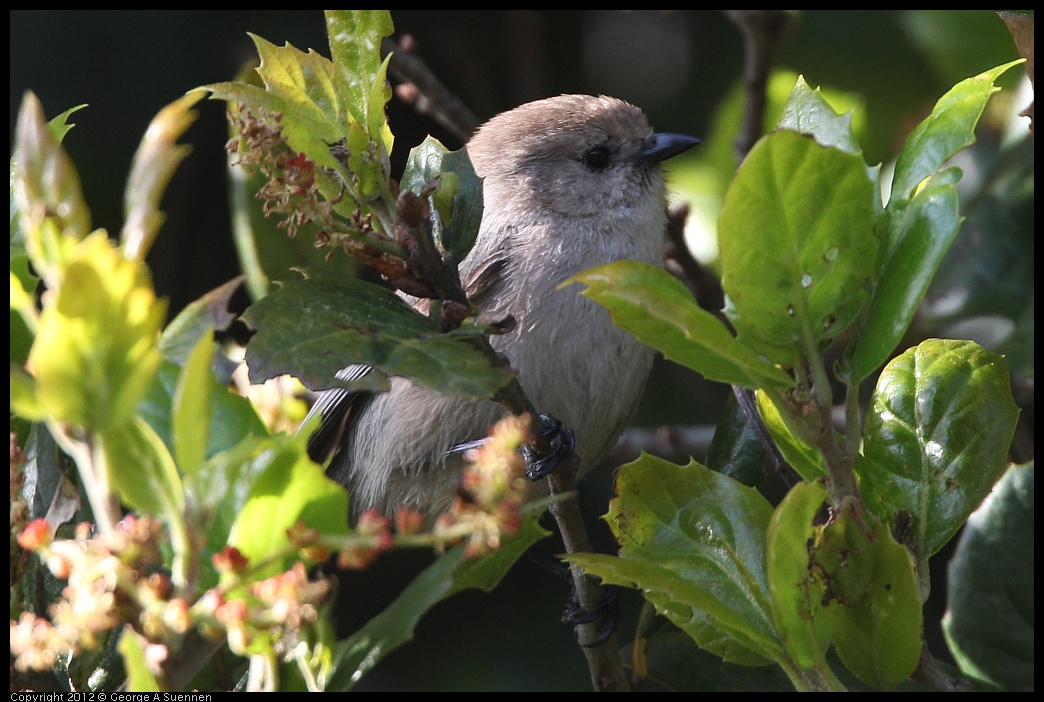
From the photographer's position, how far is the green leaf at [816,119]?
141 centimetres

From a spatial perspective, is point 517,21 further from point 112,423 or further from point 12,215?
point 112,423

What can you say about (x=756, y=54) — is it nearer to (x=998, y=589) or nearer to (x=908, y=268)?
(x=998, y=589)

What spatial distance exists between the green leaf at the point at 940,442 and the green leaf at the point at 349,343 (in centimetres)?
65

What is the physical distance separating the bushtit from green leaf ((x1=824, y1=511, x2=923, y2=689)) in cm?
106

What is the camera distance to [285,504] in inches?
41.6

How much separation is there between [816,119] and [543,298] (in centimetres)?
105

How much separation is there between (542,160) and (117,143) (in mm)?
1585

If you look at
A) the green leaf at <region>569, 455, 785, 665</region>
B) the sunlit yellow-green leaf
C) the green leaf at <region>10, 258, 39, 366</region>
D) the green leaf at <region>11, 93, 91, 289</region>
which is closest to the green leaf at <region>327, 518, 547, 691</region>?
the green leaf at <region>569, 455, 785, 665</region>

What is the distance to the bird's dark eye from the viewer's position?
2.82 metres

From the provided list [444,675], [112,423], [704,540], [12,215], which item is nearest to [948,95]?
[704,540]

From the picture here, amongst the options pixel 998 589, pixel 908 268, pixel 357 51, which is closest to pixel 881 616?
pixel 908 268

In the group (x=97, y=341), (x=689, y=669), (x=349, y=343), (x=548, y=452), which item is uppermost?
(x=97, y=341)

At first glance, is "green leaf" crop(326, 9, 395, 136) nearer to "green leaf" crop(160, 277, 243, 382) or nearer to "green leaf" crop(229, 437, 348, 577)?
"green leaf" crop(160, 277, 243, 382)
